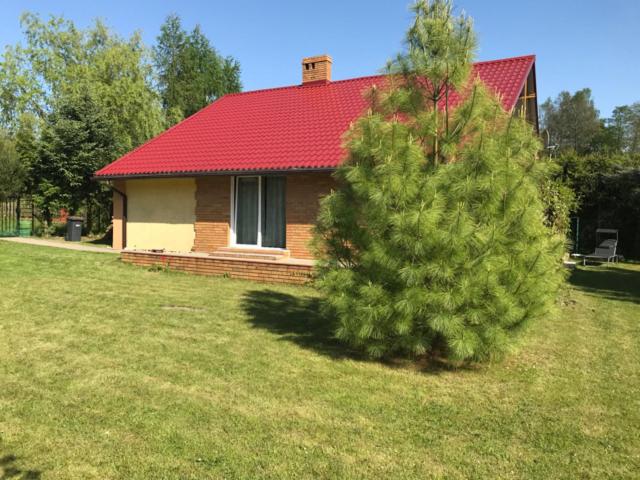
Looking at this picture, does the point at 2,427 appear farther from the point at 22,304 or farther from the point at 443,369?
the point at 22,304

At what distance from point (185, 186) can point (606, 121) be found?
80.3 meters

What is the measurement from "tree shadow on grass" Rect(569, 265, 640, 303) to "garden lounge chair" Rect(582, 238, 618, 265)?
0.93 m

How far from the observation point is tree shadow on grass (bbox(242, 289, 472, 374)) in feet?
18.4

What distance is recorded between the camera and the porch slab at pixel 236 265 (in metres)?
10.5

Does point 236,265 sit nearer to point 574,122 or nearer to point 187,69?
point 187,69

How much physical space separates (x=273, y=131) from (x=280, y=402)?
1133 cm

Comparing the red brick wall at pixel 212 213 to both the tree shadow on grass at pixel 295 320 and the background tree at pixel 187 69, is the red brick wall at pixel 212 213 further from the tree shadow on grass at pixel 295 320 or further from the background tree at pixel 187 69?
the background tree at pixel 187 69

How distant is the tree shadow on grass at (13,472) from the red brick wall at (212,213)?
10.1 m

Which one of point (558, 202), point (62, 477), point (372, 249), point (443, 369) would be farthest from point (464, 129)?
point (558, 202)

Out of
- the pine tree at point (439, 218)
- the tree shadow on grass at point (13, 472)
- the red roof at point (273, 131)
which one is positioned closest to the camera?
the tree shadow on grass at point (13, 472)

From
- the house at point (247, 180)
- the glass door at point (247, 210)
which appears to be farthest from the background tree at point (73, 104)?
the glass door at point (247, 210)

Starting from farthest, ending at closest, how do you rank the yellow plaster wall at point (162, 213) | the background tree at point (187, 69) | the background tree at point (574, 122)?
1. the background tree at point (574, 122)
2. the background tree at point (187, 69)
3. the yellow plaster wall at point (162, 213)

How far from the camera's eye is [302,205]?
12.1m

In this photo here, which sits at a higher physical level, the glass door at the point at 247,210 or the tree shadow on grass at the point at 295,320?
the glass door at the point at 247,210
